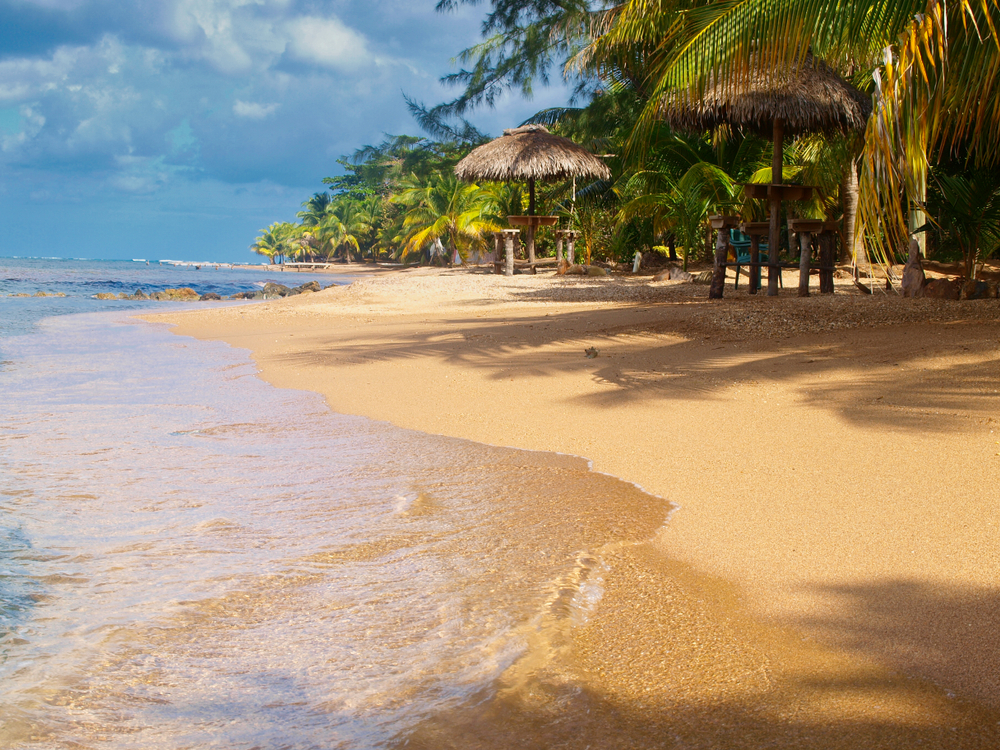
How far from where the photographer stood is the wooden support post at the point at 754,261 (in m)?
9.97

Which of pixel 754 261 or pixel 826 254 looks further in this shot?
pixel 754 261

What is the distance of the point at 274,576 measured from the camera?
8.13 ft

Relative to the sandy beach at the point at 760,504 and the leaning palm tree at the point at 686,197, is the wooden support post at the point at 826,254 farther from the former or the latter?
the leaning palm tree at the point at 686,197

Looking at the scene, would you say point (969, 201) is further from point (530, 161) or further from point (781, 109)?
point (530, 161)

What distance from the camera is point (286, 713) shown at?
175 cm

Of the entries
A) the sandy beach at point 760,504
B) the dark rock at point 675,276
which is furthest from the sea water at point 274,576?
the dark rock at point 675,276

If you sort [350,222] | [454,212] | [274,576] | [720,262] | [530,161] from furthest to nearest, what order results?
[350,222] → [454,212] → [530,161] → [720,262] → [274,576]

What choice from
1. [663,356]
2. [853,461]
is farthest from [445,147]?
[853,461]

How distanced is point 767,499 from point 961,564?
31.5 inches

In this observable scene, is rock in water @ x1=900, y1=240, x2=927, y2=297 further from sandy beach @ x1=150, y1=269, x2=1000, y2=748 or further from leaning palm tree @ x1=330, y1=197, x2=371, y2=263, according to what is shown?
leaning palm tree @ x1=330, y1=197, x2=371, y2=263

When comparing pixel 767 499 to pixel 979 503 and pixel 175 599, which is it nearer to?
pixel 979 503

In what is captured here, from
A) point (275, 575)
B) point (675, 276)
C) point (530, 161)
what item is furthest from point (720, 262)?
point (530, 161)

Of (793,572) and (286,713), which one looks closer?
(286,713)

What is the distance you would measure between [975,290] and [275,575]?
8.18 m
